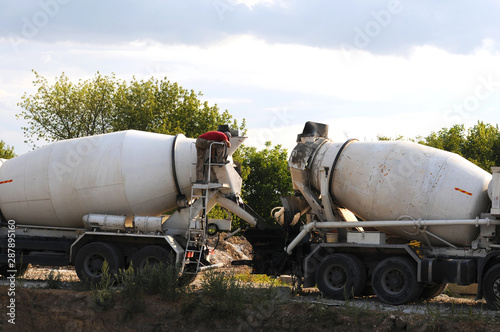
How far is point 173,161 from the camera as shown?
56.2 feet

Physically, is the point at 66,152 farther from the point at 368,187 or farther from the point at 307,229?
the point at 368,187

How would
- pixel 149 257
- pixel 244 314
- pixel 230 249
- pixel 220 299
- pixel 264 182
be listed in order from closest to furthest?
pixel 244 314 → pixel 220 299 → pixel 149 257 → pixel 230 249 → pixel 264 182

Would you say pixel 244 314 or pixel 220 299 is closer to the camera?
pixel 244 314

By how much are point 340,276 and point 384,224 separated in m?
1.59

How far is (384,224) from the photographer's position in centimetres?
Answer: 1523

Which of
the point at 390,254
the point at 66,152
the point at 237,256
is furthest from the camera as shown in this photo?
the point at 237,256

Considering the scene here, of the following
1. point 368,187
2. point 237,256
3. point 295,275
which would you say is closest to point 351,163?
point 368,187

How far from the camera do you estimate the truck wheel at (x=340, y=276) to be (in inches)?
602

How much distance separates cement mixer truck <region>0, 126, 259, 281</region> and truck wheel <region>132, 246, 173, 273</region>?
24mm

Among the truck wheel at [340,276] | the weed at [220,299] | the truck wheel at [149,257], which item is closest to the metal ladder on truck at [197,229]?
the truck wheel at [149,257]

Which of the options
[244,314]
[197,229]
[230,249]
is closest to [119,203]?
[197,229]

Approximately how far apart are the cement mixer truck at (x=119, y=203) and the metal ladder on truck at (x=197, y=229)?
0.02 metres

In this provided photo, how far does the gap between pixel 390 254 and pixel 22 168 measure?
984 cm

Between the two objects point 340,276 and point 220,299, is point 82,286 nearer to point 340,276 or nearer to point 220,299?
point 220,299
